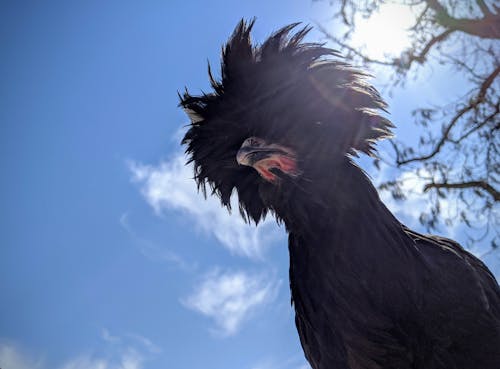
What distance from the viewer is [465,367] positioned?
103 inches

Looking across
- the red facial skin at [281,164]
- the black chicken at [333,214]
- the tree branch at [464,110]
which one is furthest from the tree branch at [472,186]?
the red facial skin at [281,164]

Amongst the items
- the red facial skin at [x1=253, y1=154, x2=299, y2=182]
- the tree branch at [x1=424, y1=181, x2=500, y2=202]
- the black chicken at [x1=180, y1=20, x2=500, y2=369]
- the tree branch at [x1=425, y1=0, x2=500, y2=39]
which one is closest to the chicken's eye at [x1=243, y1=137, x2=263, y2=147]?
the black chicken at [x1=180, y1=20, x2=500, y2=369]

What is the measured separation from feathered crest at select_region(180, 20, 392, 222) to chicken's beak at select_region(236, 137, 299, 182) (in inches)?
2.8

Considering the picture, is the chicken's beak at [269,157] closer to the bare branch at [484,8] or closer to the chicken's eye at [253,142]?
the chicken's eye at [253,142]

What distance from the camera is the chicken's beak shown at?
298 cm

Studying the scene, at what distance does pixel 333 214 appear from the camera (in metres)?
2.91

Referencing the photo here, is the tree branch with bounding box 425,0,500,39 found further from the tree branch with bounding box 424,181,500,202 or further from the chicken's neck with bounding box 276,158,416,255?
the chicken's neck with bounding box 276,158,416,255

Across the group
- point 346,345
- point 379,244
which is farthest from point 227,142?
point 346,345

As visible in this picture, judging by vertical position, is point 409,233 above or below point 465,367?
above

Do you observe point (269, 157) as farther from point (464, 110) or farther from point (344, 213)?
point (464, 110)

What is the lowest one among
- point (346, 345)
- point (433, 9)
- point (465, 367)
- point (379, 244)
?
point (465, 367)

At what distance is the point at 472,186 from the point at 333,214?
27.2 feet

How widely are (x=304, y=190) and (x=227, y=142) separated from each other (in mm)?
654

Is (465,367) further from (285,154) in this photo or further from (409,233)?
(285,154)
